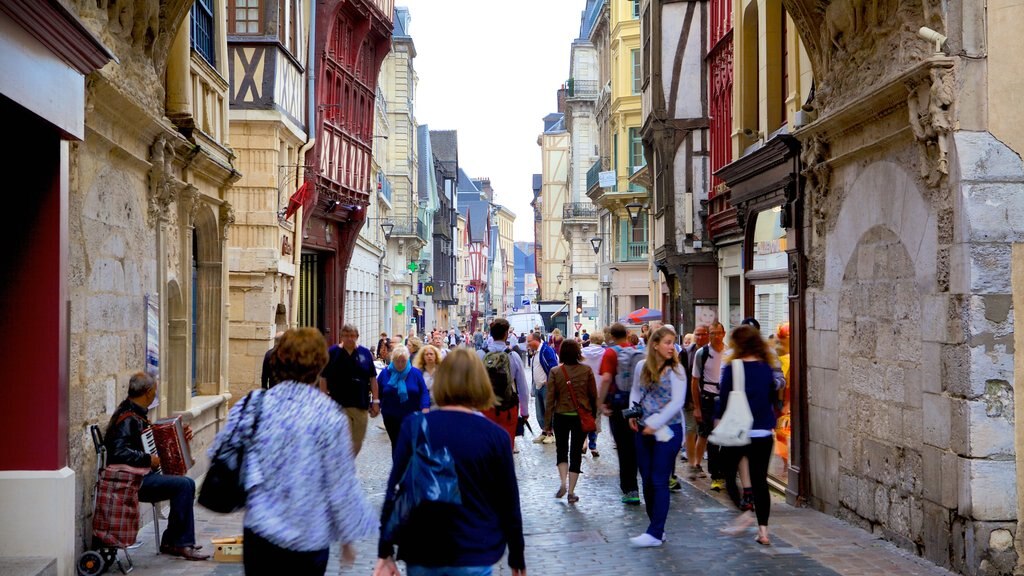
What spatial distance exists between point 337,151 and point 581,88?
34048 millimetres

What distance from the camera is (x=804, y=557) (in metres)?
8.71

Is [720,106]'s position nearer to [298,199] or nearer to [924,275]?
[298,199]

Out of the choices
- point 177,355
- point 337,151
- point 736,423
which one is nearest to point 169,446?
point 736,423

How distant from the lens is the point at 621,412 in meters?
11.7

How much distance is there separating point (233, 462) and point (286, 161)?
1844 cm

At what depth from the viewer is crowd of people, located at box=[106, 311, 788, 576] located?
4770 millimetres

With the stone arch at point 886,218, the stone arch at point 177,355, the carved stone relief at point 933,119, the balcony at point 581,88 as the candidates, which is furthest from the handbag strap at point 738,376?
the balcony at point 581,88

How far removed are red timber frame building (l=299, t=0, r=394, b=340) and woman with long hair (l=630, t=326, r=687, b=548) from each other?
1666 centimetres

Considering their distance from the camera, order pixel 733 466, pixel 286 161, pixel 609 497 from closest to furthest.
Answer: pixel 733 466
pixel 609 497
pixel 286 161

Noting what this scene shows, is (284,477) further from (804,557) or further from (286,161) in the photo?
(286,161)

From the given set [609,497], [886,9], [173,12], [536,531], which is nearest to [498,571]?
[536,531]

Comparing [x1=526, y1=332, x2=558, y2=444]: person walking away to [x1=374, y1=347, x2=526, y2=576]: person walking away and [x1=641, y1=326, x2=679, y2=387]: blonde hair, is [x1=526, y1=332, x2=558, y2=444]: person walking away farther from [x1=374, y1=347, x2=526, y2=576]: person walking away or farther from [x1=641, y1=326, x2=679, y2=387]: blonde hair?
[x1=374, y1=347, x2=526, y2=576]: person walking away

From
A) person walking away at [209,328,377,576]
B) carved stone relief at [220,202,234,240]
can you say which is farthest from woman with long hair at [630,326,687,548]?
carved stone relief at [220,202,234,240]

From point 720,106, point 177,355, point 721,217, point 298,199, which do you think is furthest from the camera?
point 298,199
